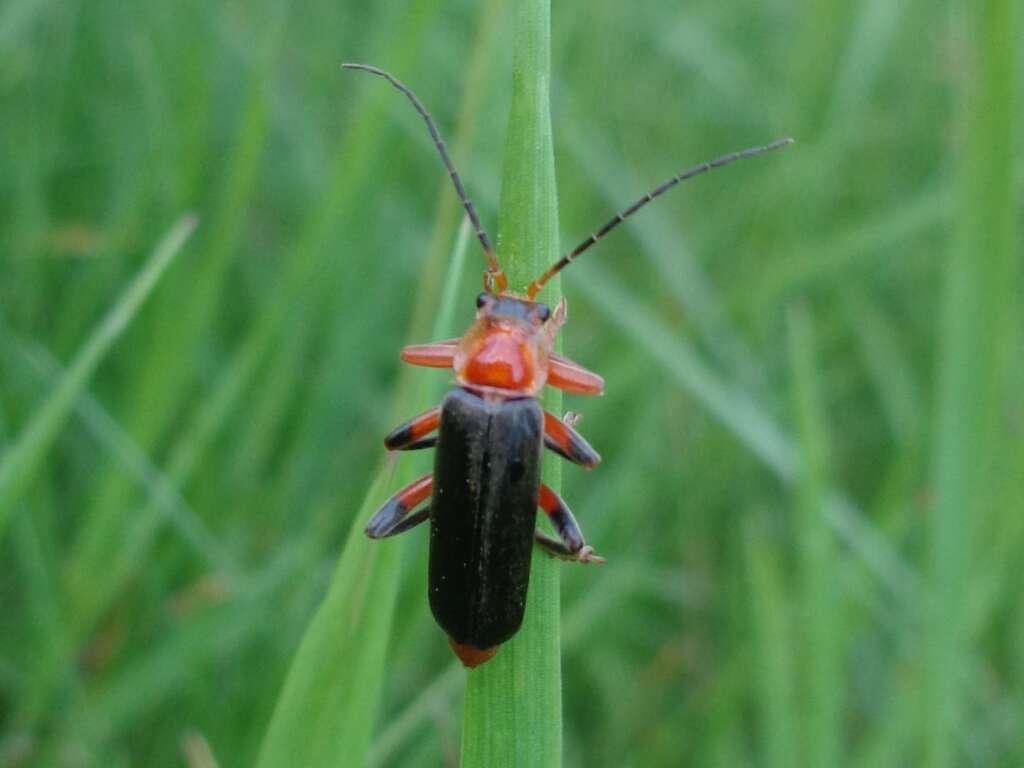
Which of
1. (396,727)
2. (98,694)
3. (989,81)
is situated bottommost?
(396,727)

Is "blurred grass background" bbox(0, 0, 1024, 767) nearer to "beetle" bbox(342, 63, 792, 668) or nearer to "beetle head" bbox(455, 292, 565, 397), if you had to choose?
"beetle" bbox(342, 63, 792, 668)

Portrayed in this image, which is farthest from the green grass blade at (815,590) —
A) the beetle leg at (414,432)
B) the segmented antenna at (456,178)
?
the beetle leg at (414,432)

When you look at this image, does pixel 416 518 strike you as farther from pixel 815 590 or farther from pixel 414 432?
pixel 815 590

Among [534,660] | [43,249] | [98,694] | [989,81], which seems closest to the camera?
[534,660]

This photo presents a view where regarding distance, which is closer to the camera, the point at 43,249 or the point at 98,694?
the point at 98,694

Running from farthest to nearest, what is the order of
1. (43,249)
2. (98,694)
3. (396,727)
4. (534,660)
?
(43,249) < (98,694) < (396,727) < (534,660)

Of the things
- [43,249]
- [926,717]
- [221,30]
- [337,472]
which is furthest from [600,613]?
[221,30]

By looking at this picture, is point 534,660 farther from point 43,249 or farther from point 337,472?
point 43,249
